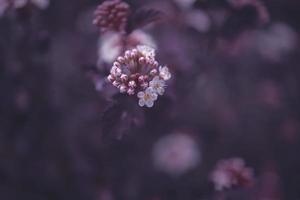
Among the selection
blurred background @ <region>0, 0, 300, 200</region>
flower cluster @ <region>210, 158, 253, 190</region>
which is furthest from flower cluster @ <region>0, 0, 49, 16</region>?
flower cluster @ <region>210, 158, 253, 190</region>

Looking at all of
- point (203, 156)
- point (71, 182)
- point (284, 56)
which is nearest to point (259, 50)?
point (284, 56)

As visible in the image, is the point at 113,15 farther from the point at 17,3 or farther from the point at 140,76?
the point at 17,3

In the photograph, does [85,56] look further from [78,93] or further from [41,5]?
[41,5]

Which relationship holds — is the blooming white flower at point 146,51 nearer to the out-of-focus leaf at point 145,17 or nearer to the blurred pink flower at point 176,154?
the out-of-focus leaf at point 145,17

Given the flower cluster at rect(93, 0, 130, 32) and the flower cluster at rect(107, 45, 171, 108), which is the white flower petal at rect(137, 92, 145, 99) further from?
the flower cluster at rect(93, 0, 130, 32)

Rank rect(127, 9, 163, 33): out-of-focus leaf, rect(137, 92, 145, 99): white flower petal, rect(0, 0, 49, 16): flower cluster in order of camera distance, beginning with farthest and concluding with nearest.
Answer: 1. rect(0, 0, 49, 16): flower cluster
2. rect(127, 9, 163, 33): out-of-focus leaf
3. rect(137, 92, 145, 99): white flower petal

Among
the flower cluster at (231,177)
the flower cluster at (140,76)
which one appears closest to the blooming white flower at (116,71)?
the flower cluster at (140,76)

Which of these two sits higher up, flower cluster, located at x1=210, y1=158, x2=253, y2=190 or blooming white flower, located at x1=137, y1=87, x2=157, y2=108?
flower cluster, located at x1=210, y1=158, x2=253, y2=190

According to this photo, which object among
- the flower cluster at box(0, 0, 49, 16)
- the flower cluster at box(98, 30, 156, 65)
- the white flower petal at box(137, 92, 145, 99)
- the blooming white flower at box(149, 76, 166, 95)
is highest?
the flower cluster at box(0, 0, 49, 16)

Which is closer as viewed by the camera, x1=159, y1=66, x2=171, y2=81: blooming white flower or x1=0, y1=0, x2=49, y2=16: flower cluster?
x1=159, y1=66, x2=171, y2=81: blooming white flower
